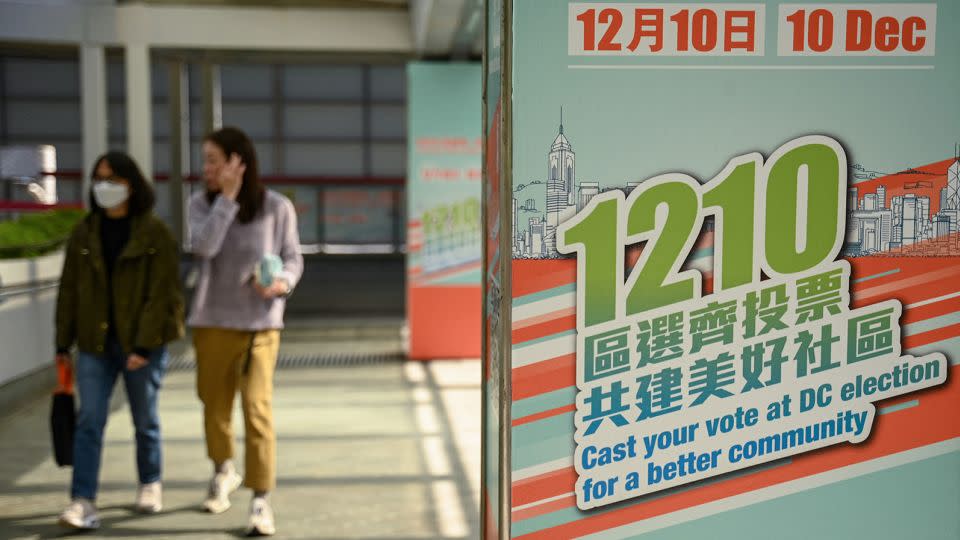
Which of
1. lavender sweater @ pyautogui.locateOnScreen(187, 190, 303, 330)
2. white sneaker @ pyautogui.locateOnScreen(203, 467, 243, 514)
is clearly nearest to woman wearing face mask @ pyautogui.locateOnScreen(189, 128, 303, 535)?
lavender sweater @ pyautogui.locateOnScreen(187, 190, 303, 330)

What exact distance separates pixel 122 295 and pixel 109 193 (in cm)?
36

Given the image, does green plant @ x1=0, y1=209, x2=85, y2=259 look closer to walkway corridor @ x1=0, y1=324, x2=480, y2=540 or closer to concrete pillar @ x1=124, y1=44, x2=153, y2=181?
concrete pillar @ x1=124, y1=44, x2=153, y2=181

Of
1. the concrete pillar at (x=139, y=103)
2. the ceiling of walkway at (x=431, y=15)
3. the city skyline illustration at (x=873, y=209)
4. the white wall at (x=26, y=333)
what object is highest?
the ceiling of walkway at (x=431, y=15)

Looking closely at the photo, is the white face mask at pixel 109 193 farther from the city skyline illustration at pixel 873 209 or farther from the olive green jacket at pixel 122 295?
the city skyline illustration at pixel 873 209

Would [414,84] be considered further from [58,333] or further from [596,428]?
[596,428]

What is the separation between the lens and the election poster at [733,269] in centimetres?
236

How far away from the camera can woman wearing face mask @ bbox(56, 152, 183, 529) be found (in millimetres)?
3795

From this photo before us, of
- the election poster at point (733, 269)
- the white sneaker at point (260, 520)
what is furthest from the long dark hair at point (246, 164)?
the election poster at point (733, 269)

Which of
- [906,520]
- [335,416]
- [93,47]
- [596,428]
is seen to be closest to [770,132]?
[596,428]

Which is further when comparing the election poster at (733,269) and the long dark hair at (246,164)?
the long dark hair at (246,164)

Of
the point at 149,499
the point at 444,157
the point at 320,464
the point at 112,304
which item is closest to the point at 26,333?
the point at 320,464

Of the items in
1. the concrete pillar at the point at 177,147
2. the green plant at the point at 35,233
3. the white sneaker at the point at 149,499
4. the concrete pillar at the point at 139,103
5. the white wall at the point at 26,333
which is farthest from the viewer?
the concrete pillar at the point at 177,147

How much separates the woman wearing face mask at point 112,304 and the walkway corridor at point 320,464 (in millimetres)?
390

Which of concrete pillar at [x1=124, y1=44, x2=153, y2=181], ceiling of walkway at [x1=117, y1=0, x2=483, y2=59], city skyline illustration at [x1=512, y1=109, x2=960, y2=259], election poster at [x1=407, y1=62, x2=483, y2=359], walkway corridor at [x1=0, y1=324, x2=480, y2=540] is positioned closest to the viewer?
city skyline illustration at [x1=512, y1=109, x2=960, y2=259]
